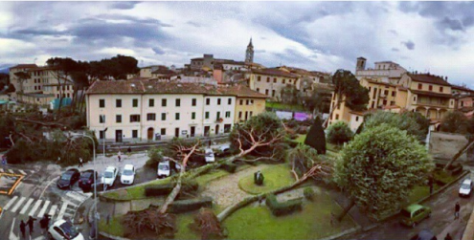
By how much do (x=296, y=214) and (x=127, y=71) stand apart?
47.9 metres

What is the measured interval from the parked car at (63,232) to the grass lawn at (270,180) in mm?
12859

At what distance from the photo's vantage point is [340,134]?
1615 inches

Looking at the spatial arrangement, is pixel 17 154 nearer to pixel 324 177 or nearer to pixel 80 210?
pixel 80 210

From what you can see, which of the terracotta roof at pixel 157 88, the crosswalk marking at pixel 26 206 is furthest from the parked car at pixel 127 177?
the terracotta roof at pixel 157 88

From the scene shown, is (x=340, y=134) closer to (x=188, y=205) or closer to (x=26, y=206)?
(x=188, y=205)

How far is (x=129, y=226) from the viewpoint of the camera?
1894 centimetres

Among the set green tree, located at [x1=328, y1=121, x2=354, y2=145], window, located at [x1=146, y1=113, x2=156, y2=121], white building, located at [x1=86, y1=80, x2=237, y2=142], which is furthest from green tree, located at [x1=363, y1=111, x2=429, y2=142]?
window, located at [x1=146, y1=113, x2=156, y2=121]

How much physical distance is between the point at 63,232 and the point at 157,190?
24.5 ft

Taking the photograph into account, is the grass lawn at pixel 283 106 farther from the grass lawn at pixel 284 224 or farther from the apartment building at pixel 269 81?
the grass lawn at pixel 284 224

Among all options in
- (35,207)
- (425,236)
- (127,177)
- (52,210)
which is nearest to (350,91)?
(425,236)

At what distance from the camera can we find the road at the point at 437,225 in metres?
20.3

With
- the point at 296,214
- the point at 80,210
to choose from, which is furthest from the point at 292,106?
the point at 80,210

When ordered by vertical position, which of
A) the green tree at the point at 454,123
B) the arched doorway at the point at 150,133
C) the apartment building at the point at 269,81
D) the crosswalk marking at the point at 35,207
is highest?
the apartment building at the point at 269,81

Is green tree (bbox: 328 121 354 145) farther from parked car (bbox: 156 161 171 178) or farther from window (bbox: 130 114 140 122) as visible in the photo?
window (bbox: 130 114 140 122)
